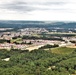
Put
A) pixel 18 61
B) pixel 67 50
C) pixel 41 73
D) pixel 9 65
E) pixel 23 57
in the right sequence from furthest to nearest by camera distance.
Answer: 1. pixel 67 50
2. pixel 23 57
3. pixel 18 61
4. pixel 9 65
5. pixel 41 73

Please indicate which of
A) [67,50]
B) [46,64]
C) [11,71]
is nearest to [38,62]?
[46,64]

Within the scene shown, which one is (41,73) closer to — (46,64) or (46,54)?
(46,64)

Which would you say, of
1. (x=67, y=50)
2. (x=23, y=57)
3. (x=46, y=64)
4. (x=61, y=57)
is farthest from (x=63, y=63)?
(x=67, y=50)

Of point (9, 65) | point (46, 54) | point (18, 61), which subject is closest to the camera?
point (9, 65)

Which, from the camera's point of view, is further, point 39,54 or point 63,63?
point 39,54

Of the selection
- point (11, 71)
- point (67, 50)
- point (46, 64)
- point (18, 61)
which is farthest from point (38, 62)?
point (67, 50)

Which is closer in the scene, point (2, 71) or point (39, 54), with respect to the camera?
point (2, 71)

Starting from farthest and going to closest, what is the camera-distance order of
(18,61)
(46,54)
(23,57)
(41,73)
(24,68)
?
(46,54) → (23,57) → (18,61) → (24,68) → (41,73)

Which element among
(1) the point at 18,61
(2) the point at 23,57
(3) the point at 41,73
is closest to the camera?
(3) the point at 41,73

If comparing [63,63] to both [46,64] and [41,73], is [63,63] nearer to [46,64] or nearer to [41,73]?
[46,64]
